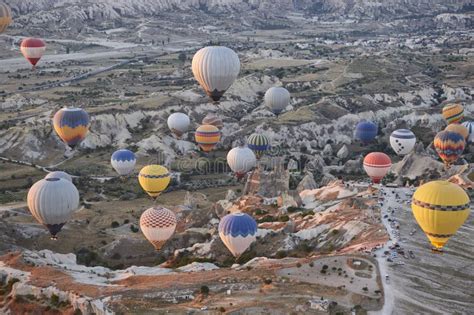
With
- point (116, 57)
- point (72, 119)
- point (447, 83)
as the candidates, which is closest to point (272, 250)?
point (72, 119)

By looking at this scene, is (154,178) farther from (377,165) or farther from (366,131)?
(366,131)

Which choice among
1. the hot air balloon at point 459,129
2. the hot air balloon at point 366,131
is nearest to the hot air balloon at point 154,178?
the hot air balloon at point 366,131

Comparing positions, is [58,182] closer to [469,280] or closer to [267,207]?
[267,207]

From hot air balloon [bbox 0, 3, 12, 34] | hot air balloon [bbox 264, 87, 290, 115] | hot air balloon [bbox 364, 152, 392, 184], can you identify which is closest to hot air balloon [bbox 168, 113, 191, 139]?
hot air balloon [bbox 264, 87, 290, 115]

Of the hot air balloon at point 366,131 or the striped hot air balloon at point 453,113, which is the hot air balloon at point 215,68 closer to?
the hot air balloon at point 366,131

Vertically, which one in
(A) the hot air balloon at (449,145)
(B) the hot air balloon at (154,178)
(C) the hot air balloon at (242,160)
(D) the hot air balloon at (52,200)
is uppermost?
(D) the hot air balloon at (52,200)

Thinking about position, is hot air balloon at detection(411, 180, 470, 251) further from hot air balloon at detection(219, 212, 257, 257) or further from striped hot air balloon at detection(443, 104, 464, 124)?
striped hot air balloon at detection(443, 104, 464, 124)
